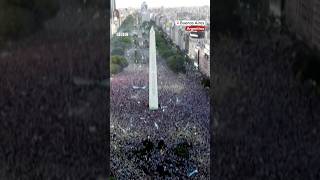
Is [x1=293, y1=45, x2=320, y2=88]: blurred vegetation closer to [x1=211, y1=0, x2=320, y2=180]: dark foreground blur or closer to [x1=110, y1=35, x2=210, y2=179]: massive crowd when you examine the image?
[x1=211, y1=0, x2=320, y2=180]: dark foreground blur

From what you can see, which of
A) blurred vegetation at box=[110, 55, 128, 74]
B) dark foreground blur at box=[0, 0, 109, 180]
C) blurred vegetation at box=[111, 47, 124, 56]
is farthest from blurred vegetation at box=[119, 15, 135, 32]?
dark foreground blur at box=[0, 0, 109, 180]

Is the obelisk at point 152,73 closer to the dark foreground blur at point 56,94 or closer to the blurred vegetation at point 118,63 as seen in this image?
the blurred vegetation at point 118,63

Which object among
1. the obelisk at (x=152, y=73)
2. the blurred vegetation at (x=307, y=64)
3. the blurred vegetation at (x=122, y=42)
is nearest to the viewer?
the blurred vegetation at (x=307, y=64)

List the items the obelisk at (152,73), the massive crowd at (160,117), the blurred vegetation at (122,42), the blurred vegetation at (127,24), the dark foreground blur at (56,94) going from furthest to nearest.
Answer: the obelisk at (152,73) < the blurred vegetation at (122,42) < the blurred vegetation at (127,24) < the massive crowd at (160,117) < the dark foreground blur at (56,94)

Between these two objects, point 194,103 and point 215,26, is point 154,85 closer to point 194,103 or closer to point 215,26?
point 194,103

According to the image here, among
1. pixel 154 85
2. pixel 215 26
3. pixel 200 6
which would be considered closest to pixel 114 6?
pixel 200 6

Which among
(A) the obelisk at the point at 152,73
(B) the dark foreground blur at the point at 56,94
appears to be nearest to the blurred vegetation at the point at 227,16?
(B) the dark foreground blur at the point at 56,94

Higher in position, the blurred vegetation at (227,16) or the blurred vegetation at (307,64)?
the blurred vegetation at (227,16)

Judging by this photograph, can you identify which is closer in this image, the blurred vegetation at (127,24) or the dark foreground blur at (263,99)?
the dark foreground blur at (263,99)
